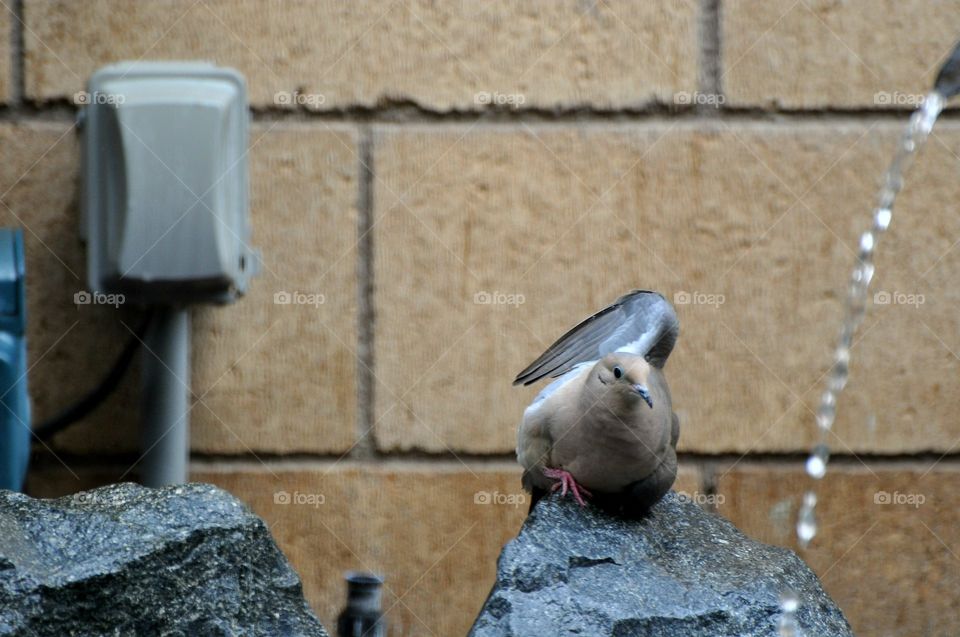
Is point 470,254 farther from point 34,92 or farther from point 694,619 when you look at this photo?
point 694,619

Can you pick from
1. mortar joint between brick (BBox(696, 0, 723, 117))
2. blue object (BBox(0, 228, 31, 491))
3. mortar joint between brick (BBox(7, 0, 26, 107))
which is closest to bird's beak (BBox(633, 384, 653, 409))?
mortar joint between brick (BBox(696, 0, 723, 117))

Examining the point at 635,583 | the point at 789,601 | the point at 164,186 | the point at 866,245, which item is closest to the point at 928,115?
the point at 866,245

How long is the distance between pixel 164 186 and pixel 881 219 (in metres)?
2.09

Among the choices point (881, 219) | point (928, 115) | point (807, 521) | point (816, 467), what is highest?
point (928, 115)

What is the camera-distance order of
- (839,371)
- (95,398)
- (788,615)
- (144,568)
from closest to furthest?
(144,568) < (788,615) < (95,398) < (839,371)

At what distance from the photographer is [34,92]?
358cm

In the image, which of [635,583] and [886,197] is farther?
[886,197]

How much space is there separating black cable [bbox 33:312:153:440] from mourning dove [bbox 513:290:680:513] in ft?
4.54

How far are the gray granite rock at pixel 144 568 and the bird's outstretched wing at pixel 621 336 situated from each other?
876mm

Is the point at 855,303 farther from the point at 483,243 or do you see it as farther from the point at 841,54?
the point at 483,243

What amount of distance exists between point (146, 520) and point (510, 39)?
78.9 inches

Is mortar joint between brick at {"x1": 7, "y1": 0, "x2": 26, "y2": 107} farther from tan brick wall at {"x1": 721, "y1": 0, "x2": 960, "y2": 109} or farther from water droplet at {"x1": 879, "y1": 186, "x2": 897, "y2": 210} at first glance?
water droplet at {"x1": 879, "y1": 186, "x2": 897, "y2": 210}

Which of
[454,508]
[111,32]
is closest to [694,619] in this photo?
[454,508]

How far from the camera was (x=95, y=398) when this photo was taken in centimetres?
357
